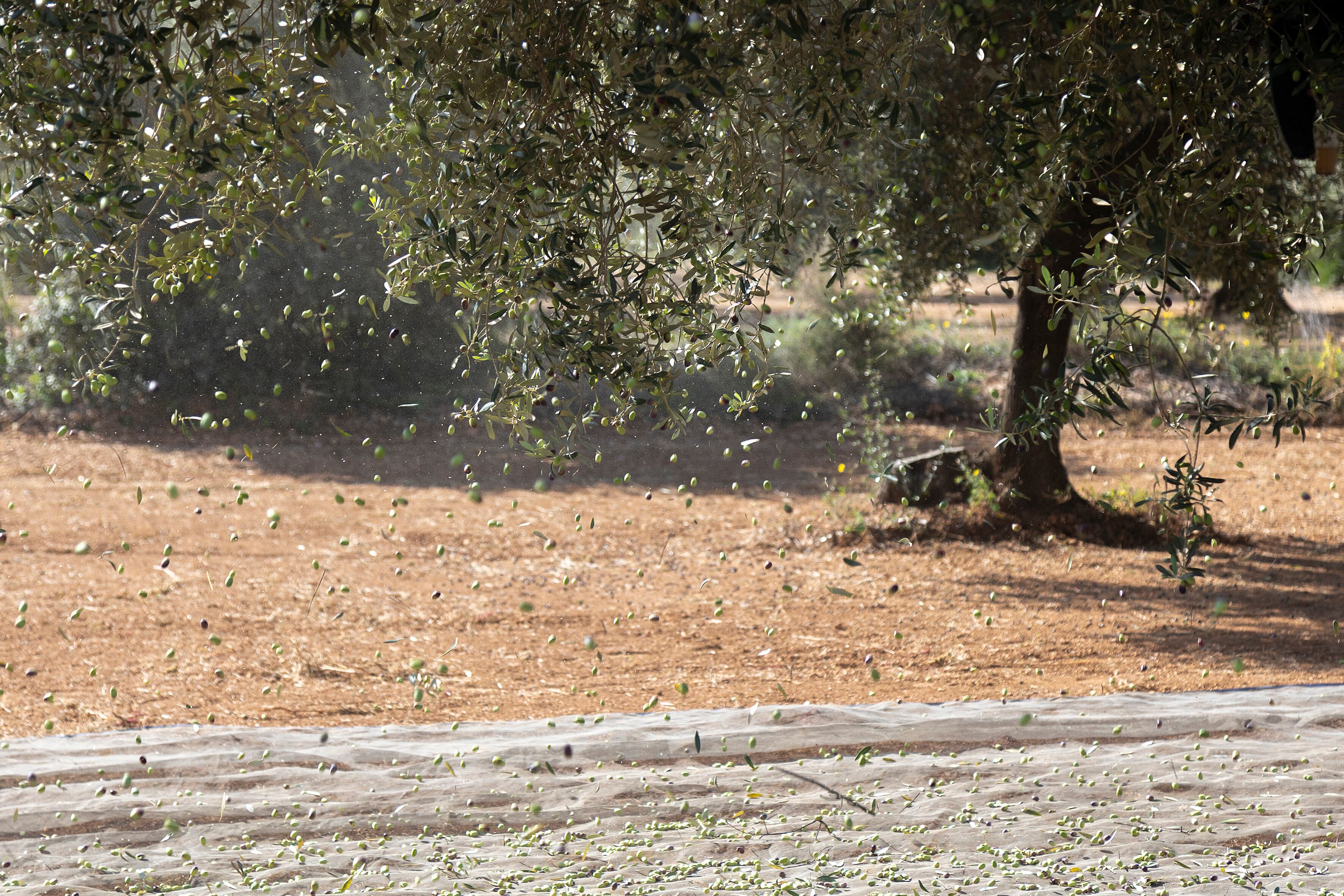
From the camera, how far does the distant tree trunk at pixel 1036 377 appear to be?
23.3ft

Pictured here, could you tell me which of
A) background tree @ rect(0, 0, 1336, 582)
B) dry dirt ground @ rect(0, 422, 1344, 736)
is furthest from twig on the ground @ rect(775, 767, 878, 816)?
background tree @ rect(0, 0, 1336, 582)

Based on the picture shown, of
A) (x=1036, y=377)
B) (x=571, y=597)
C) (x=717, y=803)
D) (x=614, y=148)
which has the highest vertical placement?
(x=614, y=148)

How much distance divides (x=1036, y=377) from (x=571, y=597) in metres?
3.51

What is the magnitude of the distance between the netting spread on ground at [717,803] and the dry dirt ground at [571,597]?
1.39ft

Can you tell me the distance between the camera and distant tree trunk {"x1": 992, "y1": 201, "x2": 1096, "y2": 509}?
23.3 feet

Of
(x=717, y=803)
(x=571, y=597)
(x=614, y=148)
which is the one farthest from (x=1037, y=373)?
(x=614, y=148)

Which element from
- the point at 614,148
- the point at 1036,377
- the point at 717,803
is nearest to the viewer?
the point at 614,148

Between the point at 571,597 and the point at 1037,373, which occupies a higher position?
the point at 1037,373

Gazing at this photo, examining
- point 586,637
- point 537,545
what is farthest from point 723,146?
point 537,545

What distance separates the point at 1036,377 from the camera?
7.57 meters

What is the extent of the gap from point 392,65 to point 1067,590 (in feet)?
18.2

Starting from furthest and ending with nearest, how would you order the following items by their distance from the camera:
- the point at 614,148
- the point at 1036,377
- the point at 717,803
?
1. the point at 1036,377
2. the point at 717,803
3. the point at 614,148

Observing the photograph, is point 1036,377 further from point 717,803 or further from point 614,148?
point 614,148

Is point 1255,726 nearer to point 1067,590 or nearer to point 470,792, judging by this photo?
point 1067,590
